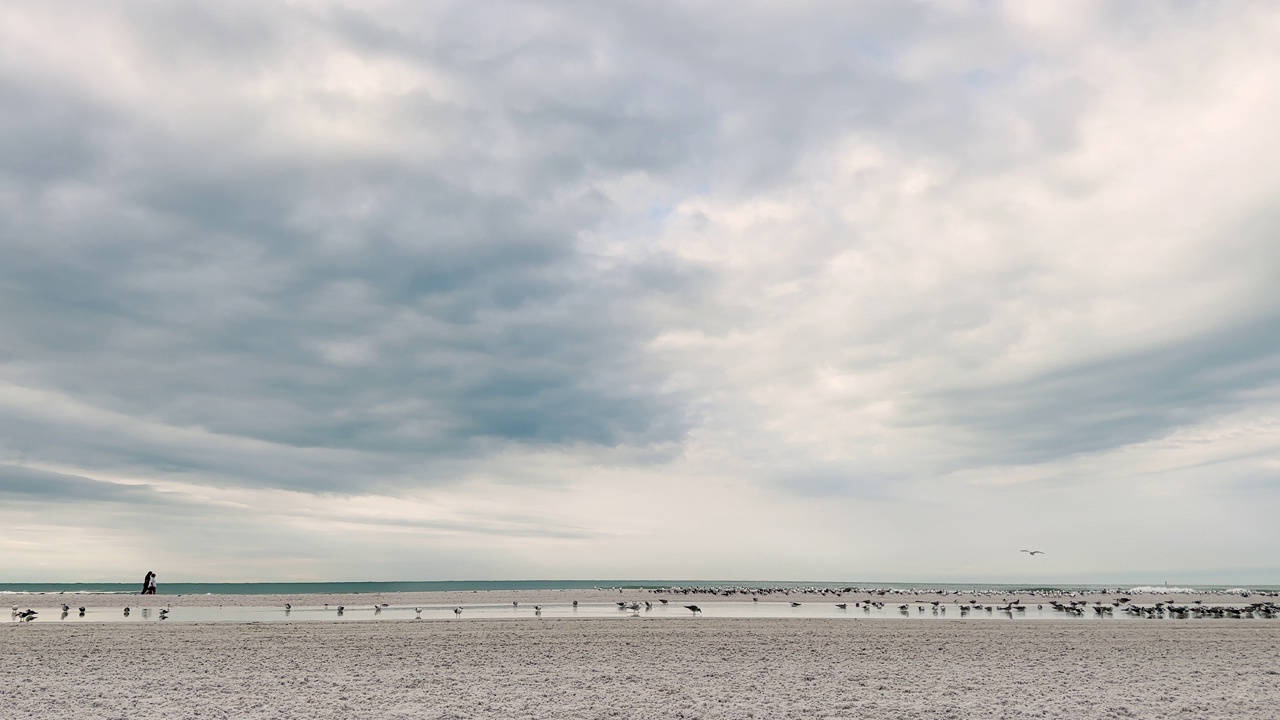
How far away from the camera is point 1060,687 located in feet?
68.7

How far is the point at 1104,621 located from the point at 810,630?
21307mm

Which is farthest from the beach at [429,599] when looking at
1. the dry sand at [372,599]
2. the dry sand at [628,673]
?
the dry sand at [628,673]

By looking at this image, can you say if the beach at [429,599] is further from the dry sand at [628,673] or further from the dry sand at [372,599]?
the dry sand at [628,673]

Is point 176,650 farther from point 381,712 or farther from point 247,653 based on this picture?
point 381,712

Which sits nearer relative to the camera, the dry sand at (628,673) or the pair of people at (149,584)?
the dry sand at (628,673)

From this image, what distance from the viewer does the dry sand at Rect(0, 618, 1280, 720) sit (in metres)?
17.8

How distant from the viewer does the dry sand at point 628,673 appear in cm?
1778

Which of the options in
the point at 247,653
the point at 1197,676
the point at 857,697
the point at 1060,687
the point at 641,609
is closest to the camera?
the point at 857,697

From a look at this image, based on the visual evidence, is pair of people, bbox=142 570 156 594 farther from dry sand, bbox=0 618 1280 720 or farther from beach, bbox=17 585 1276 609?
dry sand, bbox=0 618 1280 720

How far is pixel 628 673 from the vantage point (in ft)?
76.1

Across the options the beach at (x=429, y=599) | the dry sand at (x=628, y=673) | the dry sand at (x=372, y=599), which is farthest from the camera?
the beach at (x=429, y=599)

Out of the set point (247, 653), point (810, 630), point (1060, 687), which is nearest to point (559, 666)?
point (247, 653)

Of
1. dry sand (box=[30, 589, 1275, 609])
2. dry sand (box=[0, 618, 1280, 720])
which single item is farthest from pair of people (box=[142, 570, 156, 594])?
dry sand (box=[0, 618, 1280, 720])

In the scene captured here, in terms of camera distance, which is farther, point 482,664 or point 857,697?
point 482,664
